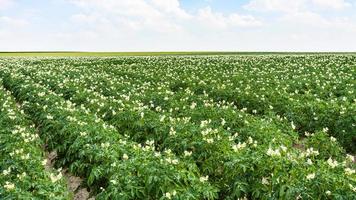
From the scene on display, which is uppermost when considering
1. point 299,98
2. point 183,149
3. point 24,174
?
point 24,174

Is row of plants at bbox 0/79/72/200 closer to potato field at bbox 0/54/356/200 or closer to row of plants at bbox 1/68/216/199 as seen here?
potato field at bbox 0/54/356/200

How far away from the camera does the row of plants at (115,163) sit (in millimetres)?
7590

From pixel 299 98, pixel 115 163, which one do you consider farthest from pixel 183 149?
pixel 299 98

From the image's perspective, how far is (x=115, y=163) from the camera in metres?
8.52

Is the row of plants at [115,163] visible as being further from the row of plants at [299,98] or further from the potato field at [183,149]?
the row of plants at [299,98]

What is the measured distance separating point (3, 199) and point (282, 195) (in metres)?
4.66

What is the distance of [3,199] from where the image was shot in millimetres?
7180

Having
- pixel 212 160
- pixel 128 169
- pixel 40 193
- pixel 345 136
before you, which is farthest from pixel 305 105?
pixel 40 193

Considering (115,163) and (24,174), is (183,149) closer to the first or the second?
(115,163)

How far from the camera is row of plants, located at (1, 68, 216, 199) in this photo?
759 cm

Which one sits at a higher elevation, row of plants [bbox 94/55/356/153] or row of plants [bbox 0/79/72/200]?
row of plants [bbox 0/79/72/200]

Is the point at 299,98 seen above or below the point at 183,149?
below

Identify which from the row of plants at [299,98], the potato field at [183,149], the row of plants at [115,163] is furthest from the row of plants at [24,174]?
the row of plants at [299,98]

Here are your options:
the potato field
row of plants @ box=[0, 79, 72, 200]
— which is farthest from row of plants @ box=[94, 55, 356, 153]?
row of plants @ box=[0, 79, 72, 200]
